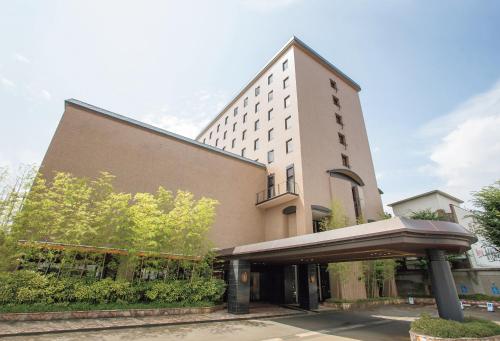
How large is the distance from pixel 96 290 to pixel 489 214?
22.2m

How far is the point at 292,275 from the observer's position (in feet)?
59.0

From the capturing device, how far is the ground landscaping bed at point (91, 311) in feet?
30.1

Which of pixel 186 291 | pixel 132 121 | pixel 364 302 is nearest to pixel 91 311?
pixel 186 291

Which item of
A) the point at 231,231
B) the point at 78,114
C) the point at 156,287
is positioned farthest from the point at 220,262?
the point at 78,114

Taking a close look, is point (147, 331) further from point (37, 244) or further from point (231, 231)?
point (231, 231)

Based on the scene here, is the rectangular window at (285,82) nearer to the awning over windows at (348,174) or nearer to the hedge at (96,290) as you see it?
the awning over windows at (348,174)

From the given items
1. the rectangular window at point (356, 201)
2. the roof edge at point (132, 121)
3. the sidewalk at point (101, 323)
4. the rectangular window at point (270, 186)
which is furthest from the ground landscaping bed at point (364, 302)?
the roof edge at point (132, 121)

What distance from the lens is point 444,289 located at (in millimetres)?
7812

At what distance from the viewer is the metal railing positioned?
760 inches

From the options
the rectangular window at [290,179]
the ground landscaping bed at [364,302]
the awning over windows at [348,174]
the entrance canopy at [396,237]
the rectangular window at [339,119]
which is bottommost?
the ground landscaping bed at [364,302]

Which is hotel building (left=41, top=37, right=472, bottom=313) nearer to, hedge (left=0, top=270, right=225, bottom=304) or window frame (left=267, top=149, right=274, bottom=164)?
window frame (left=267, top=149, right=274, bottom=164)

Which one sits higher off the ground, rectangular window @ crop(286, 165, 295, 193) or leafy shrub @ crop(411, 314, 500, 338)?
rectangular window @ crop(286, 165, 295, 193)

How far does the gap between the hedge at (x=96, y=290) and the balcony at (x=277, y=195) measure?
7423 mm

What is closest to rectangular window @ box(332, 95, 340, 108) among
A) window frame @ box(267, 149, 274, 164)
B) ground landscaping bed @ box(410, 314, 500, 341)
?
window frame @ box(267, 149, 274, 164)
